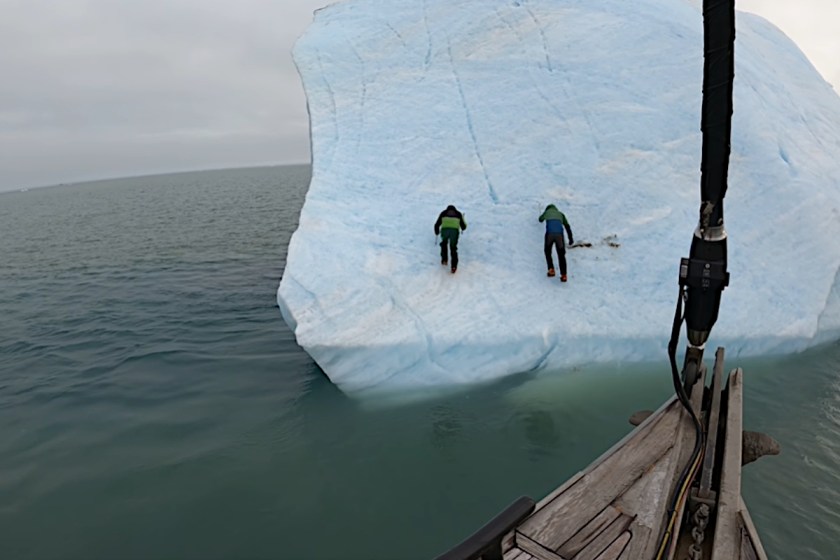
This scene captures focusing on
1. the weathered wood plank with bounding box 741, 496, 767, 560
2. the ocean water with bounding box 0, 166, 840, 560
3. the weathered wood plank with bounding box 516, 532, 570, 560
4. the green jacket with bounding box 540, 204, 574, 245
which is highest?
the green jacket with bounding box 540, 204, 574, 245

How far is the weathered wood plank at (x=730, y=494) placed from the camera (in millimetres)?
2859

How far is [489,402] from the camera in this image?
6.54m

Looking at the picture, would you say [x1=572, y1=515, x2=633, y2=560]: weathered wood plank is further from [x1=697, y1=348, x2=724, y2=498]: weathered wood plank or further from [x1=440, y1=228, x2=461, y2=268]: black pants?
[x1=440, y1=228, x2=461, y2=268]: black pants

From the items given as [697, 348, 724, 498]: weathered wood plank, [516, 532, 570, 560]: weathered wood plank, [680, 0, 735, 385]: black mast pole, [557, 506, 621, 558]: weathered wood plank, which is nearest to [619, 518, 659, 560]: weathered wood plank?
[557, 506, 621, 558]: weathered wood plank

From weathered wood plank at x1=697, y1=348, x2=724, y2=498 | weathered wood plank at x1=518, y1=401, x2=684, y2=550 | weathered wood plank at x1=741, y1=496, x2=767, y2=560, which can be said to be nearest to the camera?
weathered wood plank at x1=741, y1=496, x2=767, y2=560

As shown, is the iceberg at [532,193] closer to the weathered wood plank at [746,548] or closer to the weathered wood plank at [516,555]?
the weathered wood plank at [516,555]

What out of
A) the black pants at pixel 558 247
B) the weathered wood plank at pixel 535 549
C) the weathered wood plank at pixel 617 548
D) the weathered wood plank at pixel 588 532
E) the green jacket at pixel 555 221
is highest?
the green jacket at pixel 555 221

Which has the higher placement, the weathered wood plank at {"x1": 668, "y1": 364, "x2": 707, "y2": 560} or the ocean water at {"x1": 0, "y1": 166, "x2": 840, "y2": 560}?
the weathered wood plank at {"x1": 668, "y1": 364, "x2": 707, "y2": 560}

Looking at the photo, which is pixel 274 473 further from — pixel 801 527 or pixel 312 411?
pixel 801 527

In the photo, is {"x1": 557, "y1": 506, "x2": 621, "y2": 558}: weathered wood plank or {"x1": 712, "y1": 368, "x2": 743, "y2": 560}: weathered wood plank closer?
{"x1": 712, "y1": 368, "x2": 743, "y2": 560}: weathered wood plank

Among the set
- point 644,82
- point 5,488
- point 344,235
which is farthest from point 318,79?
point 5,488

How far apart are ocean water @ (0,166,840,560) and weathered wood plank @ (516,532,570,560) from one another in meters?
1.81

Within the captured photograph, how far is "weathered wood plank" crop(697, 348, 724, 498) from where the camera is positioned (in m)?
3.44

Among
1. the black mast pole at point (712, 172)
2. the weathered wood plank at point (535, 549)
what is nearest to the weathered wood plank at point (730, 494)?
the black mast pole at point (712, 172)
